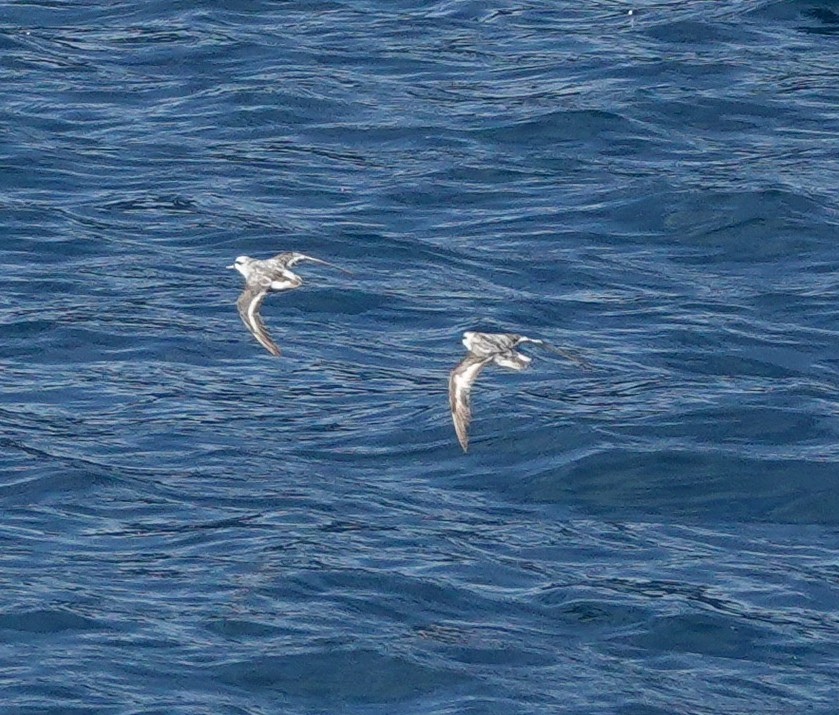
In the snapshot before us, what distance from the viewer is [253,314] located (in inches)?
864

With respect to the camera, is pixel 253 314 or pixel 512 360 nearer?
pixel 512 360

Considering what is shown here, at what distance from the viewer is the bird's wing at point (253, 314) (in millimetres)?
21163

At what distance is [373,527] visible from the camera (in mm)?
22984

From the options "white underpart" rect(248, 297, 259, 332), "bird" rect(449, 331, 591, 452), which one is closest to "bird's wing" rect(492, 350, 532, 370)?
"bird" rect(449, 331, 591, 452)

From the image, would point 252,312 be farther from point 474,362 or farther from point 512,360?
point 512,360

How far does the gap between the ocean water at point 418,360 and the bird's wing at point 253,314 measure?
2209 millimetres

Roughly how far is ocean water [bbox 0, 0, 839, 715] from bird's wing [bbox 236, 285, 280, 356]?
87.0 inches

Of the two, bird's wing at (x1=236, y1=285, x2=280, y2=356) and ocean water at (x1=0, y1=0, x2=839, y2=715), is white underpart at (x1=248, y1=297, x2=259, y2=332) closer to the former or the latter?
bird's wing at (x1=236, y1=285, x2=280, y2=356)

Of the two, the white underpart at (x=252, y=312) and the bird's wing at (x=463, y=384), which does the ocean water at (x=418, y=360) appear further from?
the white underpart at (x=252, y=312)

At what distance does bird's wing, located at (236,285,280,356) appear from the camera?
2116cm

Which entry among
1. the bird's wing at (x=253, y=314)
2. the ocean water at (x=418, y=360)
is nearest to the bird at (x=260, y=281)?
the bird's wing at (x=253, y=314)

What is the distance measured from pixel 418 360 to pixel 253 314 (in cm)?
459

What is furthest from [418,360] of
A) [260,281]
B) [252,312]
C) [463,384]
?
[463,384]

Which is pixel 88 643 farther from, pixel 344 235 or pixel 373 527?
pixel 344 235
